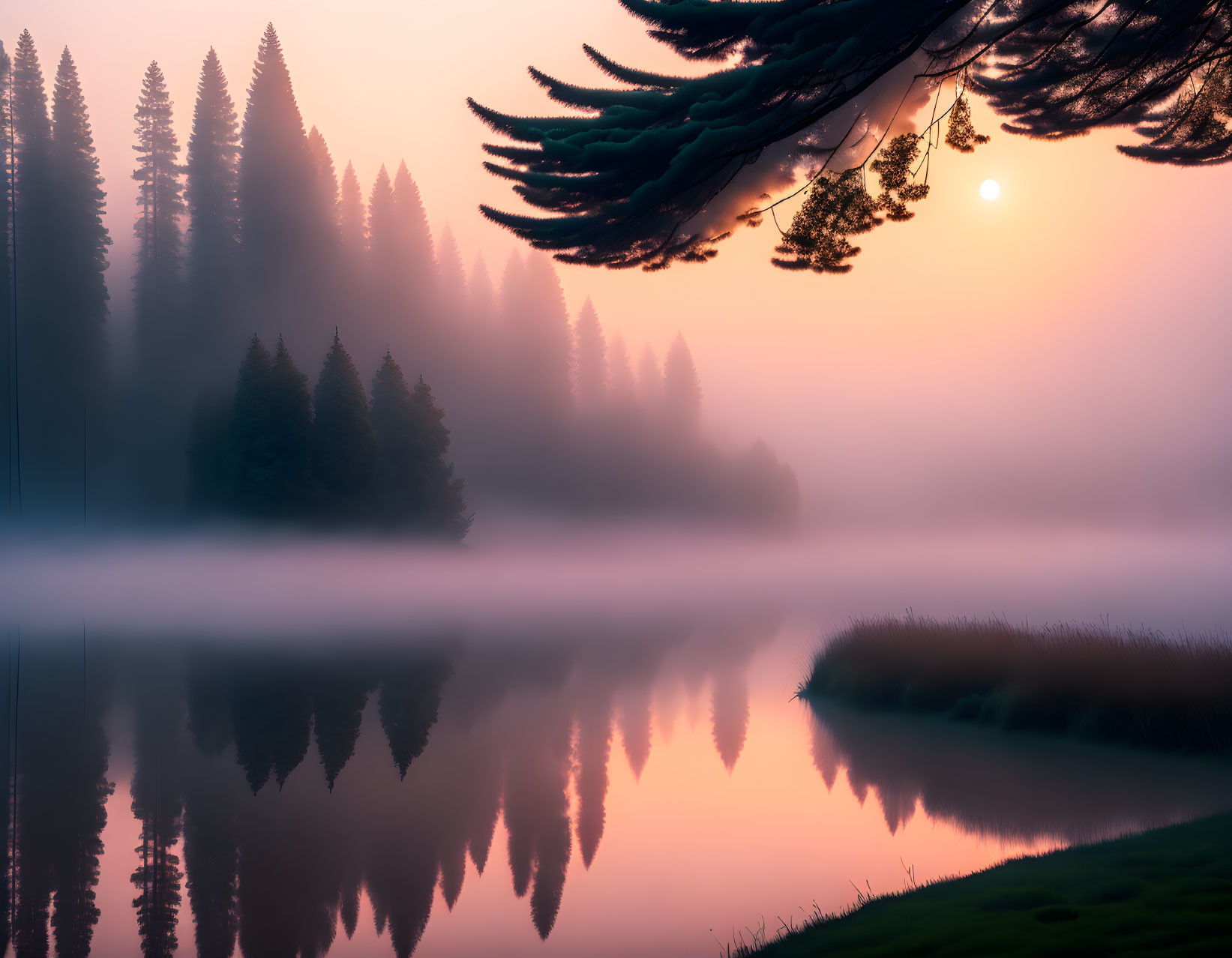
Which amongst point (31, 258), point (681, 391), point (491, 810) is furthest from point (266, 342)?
point (491, 810)

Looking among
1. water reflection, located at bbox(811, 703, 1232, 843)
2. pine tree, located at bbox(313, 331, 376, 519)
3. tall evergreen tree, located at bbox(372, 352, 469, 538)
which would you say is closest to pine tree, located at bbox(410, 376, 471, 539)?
tall evergreen tree, located at bbox(372, 352, 469, 538)

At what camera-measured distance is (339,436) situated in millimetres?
38094

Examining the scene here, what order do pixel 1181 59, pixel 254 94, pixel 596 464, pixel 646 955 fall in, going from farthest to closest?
1. pixel 596 464
2. pixel 254 94
3. pixel 1181 59
4. pixel 646 955

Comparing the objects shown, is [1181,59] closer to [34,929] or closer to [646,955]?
[646,955]

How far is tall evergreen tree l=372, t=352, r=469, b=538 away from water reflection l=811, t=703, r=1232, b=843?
104 feet

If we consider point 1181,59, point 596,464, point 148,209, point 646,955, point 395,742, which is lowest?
point 646,955

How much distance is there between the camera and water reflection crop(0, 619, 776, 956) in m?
6.45

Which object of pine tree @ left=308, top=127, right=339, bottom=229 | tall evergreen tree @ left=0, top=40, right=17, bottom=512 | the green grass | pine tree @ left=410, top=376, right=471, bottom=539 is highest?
pine tree @ left=308, top=127, right=339, bottom=229

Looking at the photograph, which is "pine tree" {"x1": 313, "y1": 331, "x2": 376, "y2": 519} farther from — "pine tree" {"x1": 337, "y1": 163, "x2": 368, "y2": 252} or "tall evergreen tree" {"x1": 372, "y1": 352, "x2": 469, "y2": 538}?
"pine tree" {"x1": 337, "y1": 163, "x2": 368, "y2": 252}

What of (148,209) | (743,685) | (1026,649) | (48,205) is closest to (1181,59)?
(1026,649)

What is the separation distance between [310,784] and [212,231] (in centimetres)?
4813

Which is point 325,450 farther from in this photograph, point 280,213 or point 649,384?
point 649,384

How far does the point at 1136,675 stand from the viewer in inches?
452

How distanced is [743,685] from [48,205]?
47.0 metres
